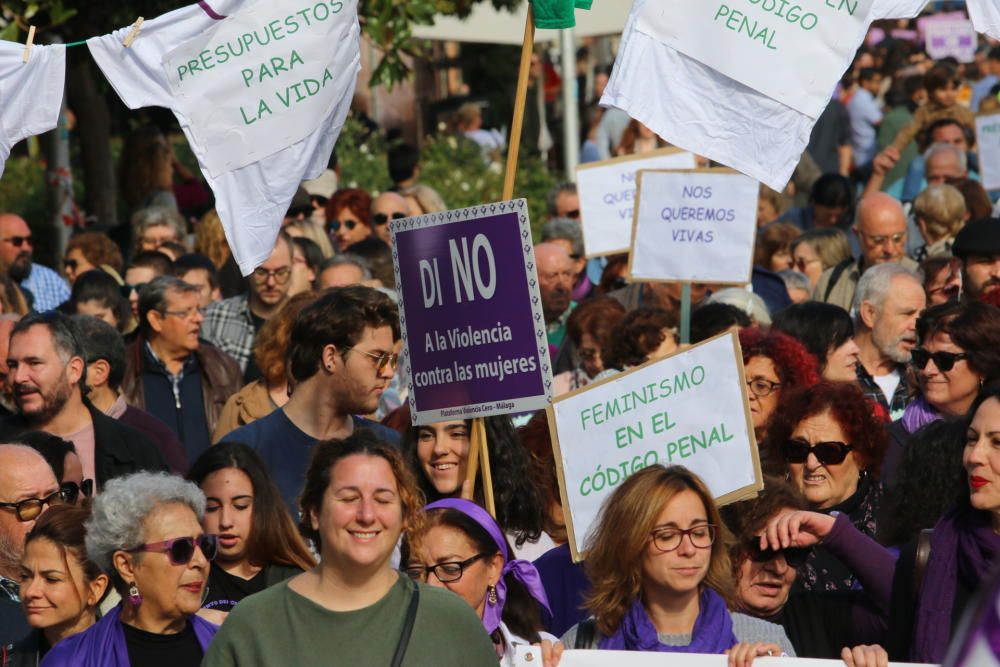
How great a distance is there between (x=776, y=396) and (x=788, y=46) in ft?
5.43

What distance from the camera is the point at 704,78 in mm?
6191

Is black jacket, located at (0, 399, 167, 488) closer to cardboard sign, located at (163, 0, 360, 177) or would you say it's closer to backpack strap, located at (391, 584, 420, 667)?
cardboard sign, located at (163, 0, 360, 177)

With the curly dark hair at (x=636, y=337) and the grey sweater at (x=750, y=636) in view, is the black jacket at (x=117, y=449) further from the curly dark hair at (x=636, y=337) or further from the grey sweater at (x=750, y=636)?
the grey sweater at (x=750, y=636)

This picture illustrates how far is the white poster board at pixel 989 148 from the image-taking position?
43.4ft

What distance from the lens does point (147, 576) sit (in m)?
4.73

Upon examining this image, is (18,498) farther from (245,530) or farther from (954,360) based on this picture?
(954,360)

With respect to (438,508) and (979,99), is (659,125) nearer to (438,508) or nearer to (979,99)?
(438,508)

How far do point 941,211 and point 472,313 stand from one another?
5760 millimetres

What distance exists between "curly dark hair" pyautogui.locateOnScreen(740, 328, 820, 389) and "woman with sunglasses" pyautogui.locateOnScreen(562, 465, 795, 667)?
7.34 ft

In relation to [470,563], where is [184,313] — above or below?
above

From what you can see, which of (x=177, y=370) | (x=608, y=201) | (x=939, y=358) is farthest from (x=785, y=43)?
(x=608, y=201)

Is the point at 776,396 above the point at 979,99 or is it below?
below

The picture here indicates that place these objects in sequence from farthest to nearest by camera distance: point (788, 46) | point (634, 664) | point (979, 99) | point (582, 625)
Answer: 1. point (979, 99)
2. point (788, 46)
3. point (582, 625)
4. point (634, 664)

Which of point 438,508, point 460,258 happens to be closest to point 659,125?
point 460,258
